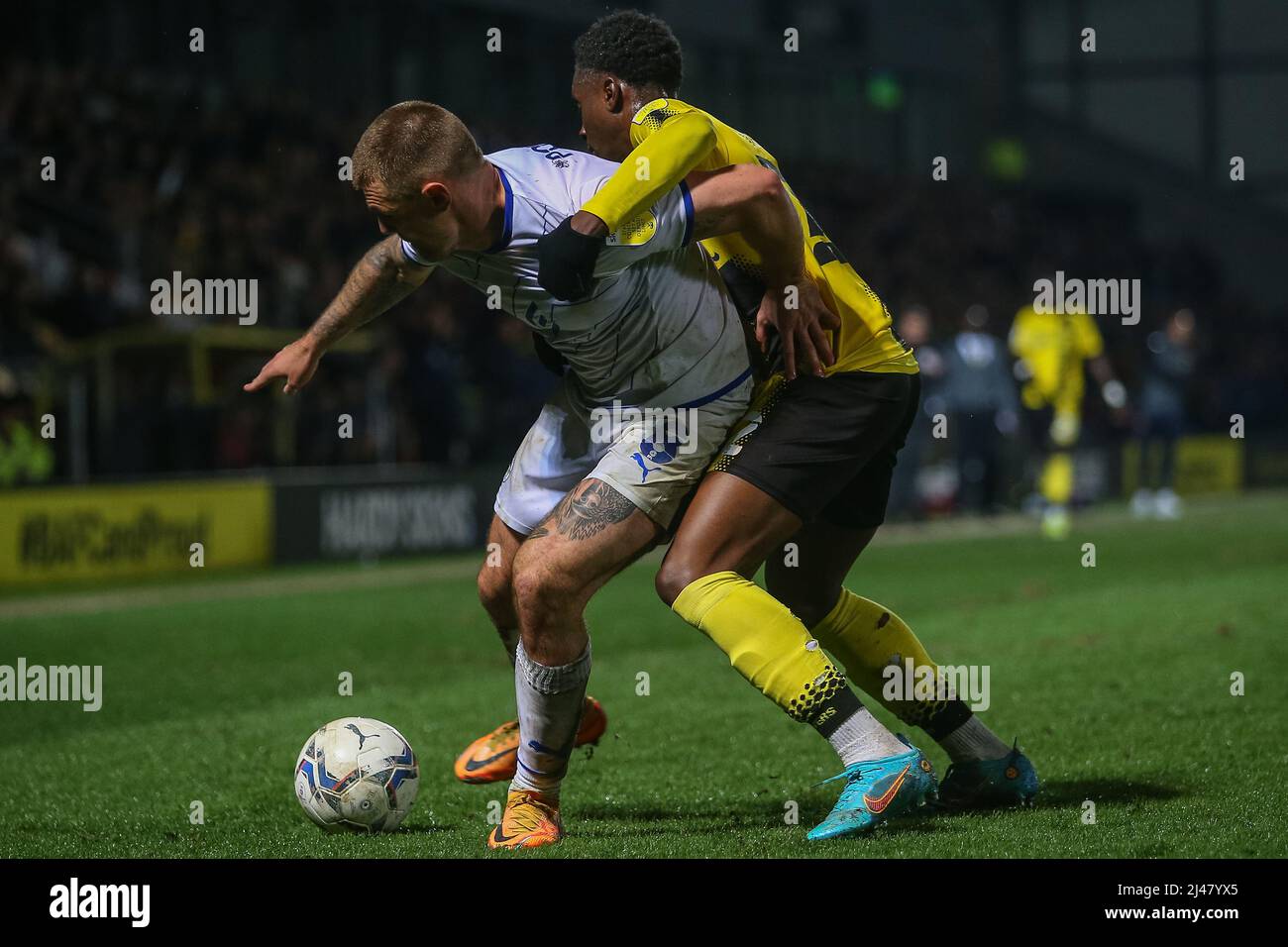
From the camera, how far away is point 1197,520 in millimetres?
18141

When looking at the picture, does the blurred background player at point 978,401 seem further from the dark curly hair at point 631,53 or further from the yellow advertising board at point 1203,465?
the dark curly hair at point 631,53

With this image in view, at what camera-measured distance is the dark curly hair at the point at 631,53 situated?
14.3ft

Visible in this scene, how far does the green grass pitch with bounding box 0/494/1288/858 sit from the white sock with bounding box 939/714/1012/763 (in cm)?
19

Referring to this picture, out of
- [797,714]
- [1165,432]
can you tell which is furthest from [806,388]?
[1165,432]

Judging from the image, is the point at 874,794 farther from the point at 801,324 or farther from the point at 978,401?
the point at 978,401

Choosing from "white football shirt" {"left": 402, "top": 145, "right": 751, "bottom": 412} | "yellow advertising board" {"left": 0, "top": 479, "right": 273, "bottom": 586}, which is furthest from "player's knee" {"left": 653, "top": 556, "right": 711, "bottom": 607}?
"yellow advertising board" {"left": 0, "top": 479, "right": 273, "bottom": 586}

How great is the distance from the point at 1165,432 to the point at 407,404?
903 cm

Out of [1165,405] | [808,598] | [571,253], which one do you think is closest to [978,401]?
[1165,405]

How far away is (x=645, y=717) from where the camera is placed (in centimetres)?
652

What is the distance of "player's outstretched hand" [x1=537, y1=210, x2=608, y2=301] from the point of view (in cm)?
372

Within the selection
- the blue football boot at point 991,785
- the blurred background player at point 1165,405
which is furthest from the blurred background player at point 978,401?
the blue football boot at point 991,785

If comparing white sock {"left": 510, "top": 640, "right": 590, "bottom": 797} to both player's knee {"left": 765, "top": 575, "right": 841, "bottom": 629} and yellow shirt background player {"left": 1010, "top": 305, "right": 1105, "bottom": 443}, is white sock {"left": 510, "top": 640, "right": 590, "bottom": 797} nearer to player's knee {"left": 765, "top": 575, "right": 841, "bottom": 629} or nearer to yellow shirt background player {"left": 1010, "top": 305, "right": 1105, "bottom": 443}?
player's knee {"left": 765, "top": 575, "right": 841, "bottom": 629}

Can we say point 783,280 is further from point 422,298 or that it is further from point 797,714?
point 422,298
